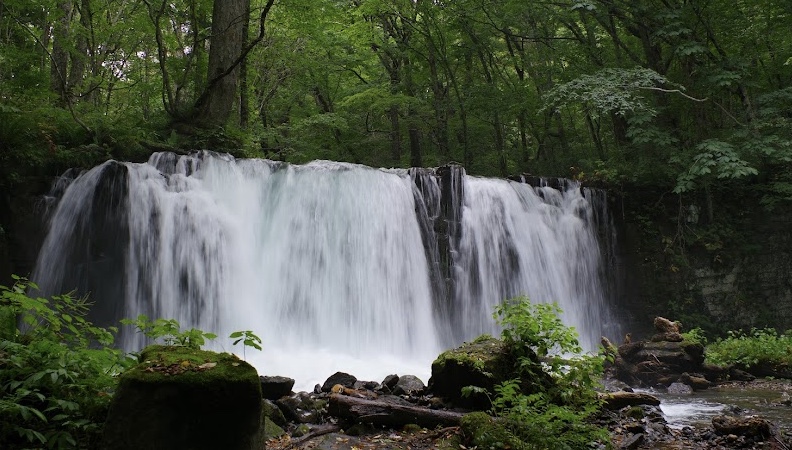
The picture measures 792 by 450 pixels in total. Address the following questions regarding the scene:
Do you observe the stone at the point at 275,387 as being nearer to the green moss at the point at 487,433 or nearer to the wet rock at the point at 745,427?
the green moss at the point at 487,433

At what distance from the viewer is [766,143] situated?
12062mm

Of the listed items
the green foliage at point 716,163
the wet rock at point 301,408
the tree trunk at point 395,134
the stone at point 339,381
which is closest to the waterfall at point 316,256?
the stone at point 339,381

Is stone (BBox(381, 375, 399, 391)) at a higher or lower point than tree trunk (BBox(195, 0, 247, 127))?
lower

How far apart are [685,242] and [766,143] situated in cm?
325

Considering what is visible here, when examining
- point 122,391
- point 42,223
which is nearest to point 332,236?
point 42,223

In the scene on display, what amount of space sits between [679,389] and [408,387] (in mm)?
4955

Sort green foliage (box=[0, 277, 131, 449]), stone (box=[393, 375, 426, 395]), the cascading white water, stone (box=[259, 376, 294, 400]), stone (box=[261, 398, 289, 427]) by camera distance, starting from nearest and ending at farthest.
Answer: green foliage (box=[0, 277, 131, 449]) → stone (box=[261, 398, 289, 427]) → stone (box=[259, 376, 294, 400]) → stone (box=[393, 375, 426, 395]) → the cascading white water

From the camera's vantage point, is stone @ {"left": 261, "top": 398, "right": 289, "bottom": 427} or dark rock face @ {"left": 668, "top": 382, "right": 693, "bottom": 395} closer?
stone @ {"left": 261, "top": 398, "right": 289, "bottom": 427}

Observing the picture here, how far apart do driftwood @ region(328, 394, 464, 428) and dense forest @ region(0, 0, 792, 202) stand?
7421 millimetres

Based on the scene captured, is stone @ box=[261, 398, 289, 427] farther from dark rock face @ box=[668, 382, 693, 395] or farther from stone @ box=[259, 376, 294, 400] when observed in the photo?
dark rock face @ box=[668, 382, 693, 395]

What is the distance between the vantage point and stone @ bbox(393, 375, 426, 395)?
224 inches

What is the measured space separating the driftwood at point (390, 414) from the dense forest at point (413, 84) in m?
7.42

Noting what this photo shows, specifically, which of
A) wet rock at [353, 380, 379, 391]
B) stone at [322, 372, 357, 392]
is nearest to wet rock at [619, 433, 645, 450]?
wet rock at [353, 380, 379, 391]

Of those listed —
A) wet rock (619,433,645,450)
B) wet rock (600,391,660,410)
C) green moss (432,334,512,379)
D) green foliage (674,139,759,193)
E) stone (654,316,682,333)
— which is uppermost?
green foliage (674,139,759,193)
